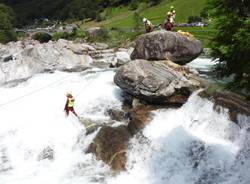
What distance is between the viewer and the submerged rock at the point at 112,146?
26.3 m

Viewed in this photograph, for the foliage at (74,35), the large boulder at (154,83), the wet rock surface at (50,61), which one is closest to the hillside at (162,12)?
the foliage at (74,35)

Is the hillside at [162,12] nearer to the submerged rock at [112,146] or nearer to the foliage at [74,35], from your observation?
the foliage at [74,35]

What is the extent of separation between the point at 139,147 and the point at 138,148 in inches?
3.8

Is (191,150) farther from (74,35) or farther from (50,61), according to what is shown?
(74,35)

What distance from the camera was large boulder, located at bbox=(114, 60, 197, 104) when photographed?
30.5 metres

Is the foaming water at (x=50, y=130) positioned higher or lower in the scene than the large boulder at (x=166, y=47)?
lower

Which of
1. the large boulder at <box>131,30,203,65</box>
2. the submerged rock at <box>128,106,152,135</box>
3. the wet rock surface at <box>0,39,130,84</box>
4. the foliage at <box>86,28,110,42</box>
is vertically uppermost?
the large boulder at <box>131,30,203,65</box>

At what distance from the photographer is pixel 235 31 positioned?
2192 cm

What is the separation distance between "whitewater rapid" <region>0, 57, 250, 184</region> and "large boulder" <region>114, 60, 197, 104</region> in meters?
1.08

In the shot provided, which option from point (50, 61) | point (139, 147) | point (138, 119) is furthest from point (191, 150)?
point (50, 61)

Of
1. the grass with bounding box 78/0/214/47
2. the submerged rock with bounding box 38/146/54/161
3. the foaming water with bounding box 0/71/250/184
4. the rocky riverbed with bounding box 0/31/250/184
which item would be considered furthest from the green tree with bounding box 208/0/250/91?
the grass with bounding box 78/0/214/47

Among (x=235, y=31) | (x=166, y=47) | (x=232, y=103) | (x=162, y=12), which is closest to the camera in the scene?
(x=235, y=31)

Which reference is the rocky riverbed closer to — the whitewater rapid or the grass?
the whitewater rapid

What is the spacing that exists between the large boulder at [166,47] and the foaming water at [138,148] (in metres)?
4.24
